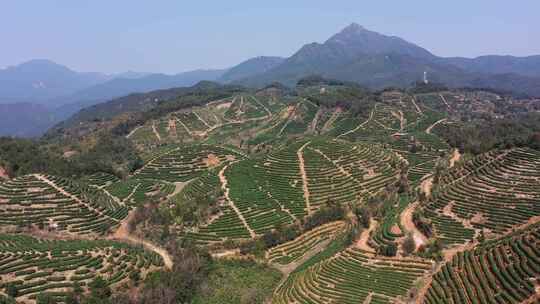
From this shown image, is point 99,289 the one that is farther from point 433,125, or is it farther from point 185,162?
point 433,125

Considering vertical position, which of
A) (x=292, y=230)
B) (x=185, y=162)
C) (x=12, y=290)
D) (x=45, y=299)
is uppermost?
(x=185, y=162)

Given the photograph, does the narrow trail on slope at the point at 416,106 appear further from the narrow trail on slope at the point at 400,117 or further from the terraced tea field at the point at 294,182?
the terraced tea field at the point at 294,182

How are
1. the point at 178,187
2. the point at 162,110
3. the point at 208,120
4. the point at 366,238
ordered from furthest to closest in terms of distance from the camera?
1. the point at 162,110
2. the point at 208,120
3. the point at 178,187
4. the point at 366,238

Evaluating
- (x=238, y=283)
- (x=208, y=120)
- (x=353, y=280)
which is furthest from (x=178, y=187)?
(x=208, y=120)

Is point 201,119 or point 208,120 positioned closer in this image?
point 201,119

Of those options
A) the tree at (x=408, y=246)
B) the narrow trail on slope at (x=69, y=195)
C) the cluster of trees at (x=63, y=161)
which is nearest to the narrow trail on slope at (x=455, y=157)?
the tree at (x=408, y=246)

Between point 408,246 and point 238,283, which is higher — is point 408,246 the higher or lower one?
→ the higher one

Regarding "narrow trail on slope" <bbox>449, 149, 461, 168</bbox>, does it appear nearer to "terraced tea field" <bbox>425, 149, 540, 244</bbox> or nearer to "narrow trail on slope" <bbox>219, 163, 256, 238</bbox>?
"terraced tea field" <bbox>425, 149, 540, 244</bbox>
